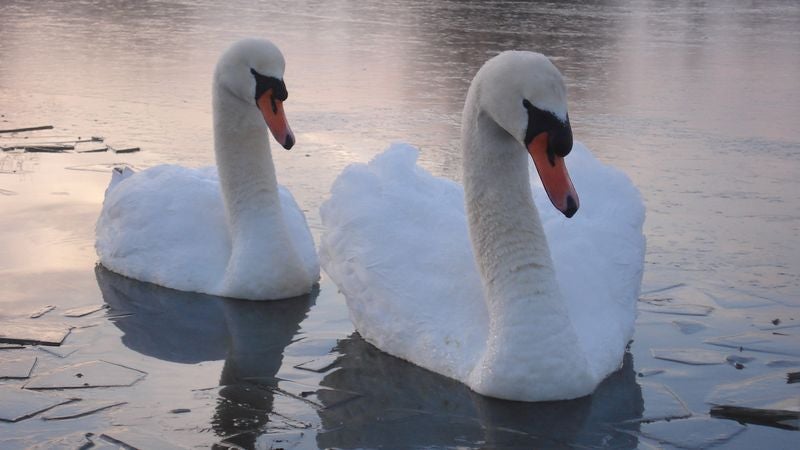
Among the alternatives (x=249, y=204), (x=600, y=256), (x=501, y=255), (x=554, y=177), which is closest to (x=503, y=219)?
(x=501, y=255)

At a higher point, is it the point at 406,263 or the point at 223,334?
the point at 406,263

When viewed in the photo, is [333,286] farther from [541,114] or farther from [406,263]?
[541,114]

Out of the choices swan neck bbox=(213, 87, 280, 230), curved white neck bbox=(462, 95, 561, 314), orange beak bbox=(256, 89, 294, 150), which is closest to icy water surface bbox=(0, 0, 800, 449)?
curved white neck bbox=(462, 95, 561, 314)

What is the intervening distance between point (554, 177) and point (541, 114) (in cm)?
24

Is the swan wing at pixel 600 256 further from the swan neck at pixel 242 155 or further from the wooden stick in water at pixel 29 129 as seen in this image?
the wooden stick in water at pixel 29 129

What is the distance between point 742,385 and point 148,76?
9.79 m

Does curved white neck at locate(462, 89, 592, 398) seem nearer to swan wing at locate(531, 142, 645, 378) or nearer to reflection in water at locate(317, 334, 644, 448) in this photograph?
reflection in water at locate(317, 334, 644, 448)

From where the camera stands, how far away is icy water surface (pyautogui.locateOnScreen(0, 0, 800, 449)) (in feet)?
16.3

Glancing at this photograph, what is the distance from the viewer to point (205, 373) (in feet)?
18.3

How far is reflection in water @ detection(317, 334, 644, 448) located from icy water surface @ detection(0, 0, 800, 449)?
0.5 inches

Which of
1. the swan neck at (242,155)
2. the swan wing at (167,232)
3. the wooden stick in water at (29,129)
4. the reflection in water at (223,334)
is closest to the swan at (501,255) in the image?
the reflection in water at (223,334)

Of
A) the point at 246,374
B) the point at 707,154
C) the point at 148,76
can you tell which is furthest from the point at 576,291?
the point at 148,76

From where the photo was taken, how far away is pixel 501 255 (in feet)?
17.2

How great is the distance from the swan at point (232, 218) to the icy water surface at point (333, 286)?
0.15 m
